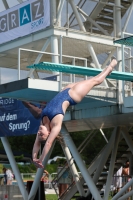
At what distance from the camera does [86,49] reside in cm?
2745

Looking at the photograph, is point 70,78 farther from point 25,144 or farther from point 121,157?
point 25,144

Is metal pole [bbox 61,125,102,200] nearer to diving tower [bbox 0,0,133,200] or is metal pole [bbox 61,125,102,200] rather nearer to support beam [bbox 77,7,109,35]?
diving tower [bbox 0,0,133,200]

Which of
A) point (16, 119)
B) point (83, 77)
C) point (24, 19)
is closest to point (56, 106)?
point (24, 19)

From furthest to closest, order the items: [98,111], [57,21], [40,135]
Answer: [57,21] → [98,111] → [40,135]

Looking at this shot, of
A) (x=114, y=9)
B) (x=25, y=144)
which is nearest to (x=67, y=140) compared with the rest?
(x=114, y=9)

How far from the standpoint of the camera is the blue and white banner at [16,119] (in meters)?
25.9

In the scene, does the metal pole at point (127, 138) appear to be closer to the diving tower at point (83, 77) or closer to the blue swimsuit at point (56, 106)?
the diving tower at point (83, 77)

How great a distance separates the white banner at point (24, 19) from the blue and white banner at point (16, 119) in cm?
296

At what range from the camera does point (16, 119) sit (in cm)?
2681

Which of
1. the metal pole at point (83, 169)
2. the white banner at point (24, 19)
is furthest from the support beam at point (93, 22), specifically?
the metal pole at point (83, 169)

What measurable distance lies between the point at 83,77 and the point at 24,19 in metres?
3.64

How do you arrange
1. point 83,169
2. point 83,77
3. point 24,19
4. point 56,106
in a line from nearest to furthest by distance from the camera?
point 56,106 < point 83,169 < point 24,19 < point 83,77

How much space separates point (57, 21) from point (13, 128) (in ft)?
18.6

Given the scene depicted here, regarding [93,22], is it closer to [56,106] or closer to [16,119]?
[16,119]
